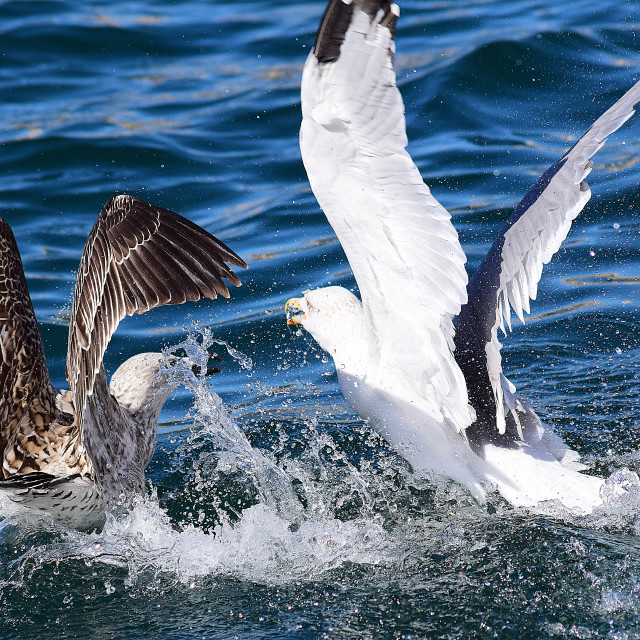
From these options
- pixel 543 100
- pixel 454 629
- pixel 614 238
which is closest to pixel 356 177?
pixel 454 629

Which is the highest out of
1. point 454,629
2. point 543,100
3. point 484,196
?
point 543,100

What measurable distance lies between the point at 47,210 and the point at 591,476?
6606mm

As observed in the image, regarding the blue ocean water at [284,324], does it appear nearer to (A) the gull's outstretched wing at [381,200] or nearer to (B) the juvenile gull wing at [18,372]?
(B) the juvenile gull wing at [18,372]

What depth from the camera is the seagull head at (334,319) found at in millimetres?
5008

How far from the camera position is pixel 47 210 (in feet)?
31.9

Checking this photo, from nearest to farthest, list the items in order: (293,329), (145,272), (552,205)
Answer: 1. (145,272)
2. (552,205)
3. (293,329)

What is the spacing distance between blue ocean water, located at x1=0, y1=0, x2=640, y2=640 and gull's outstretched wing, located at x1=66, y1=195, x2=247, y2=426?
958mm

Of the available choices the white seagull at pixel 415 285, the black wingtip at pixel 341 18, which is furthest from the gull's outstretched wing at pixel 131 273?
the black wingtip at pixel 341 18

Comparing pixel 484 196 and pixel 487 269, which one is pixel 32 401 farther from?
pixel 484 196

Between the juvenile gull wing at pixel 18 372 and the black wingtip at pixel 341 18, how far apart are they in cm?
206

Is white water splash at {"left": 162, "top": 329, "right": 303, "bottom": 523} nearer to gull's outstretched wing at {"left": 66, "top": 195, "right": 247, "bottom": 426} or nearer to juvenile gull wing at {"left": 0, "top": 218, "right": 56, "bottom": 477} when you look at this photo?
juvenile gull wing at {"left": 0, "top": 218, "right": 56, "bottom": 477}

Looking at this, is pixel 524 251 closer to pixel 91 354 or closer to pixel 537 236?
pixel 537 236

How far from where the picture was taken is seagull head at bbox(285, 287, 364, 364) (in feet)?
16.4

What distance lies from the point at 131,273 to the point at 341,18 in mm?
1396
